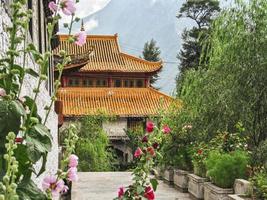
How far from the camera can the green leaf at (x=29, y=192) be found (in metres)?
1.75

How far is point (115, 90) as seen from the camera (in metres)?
26.7

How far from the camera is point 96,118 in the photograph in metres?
22.8

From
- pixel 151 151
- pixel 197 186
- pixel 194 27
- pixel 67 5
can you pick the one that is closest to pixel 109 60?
pixel 194 27

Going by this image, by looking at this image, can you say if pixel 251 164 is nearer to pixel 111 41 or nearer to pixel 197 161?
pixel 197 161

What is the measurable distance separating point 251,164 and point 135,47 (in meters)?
117

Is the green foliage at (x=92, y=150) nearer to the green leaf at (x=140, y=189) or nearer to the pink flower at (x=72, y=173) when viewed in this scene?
the green leaf at (x=140, y=189)

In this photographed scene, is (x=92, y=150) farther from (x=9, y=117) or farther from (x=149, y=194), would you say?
(x=9, y=117)

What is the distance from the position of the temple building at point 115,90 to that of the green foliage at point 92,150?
3.85 m

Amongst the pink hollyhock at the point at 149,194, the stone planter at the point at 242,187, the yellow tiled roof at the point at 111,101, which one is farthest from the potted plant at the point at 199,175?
the yellow tiled roof at the point at 111,101

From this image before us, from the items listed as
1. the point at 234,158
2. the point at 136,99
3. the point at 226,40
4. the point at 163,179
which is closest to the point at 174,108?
the point at 163,179

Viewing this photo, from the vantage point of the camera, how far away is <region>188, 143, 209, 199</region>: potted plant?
347 inches

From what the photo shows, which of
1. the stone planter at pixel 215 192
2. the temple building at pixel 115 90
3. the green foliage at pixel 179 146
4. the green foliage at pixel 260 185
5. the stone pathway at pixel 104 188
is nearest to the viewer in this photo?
the green foliage at pixel 260 185

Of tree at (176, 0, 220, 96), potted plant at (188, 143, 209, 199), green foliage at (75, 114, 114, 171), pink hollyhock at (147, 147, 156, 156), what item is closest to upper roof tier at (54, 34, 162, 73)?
tree at (176, 0, 220, 96)

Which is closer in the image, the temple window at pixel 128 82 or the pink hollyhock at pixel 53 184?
the pink hollyhock at pixel 53 184
